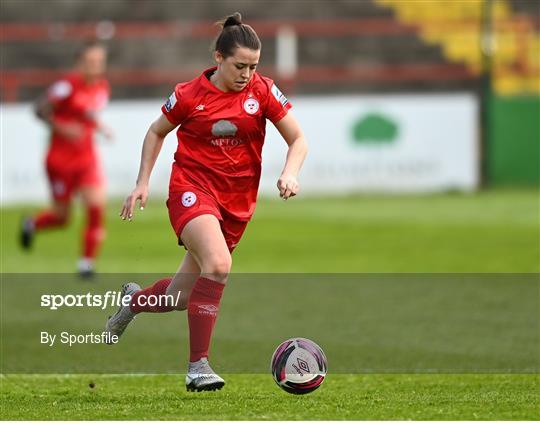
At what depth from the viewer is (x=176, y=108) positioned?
684cm

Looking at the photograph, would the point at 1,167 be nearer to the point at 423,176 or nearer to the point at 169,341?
the point at 423,176

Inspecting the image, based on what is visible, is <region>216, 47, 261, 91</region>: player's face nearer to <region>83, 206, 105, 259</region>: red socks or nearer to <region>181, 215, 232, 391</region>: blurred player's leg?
<region>181, 215, 232, 391</region>: blurred player's leg

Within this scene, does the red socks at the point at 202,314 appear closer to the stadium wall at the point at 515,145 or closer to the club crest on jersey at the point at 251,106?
the club crest on jersey at the point at 251,106

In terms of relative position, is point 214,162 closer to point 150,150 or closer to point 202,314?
point 150,150

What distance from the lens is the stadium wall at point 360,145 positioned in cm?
2073

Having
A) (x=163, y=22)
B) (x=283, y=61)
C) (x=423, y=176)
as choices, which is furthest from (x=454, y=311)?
(x=163, y=22)

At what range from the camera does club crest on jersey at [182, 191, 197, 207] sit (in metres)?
6.78

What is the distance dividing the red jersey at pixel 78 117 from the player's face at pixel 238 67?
7336 mm

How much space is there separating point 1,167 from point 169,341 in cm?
1184

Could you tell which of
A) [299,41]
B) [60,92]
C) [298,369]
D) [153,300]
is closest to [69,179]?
[60,92]

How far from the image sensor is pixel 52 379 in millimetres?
7605

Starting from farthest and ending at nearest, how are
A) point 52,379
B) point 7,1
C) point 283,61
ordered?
point 7,1 → point 283,61 → point 52,379

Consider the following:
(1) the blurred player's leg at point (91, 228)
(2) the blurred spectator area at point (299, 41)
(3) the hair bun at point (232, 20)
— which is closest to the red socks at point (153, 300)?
(3) the hair bun at point (232, 20)

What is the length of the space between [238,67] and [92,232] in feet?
23.1
